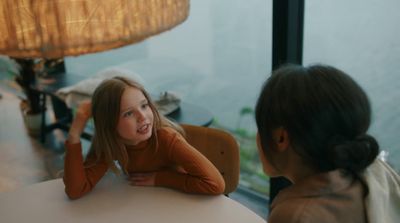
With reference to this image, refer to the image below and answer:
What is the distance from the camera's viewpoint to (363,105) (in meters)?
0.94

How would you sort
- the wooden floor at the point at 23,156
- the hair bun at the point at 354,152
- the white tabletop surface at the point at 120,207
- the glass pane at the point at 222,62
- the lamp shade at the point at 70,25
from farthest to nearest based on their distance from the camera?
the wooden floor at the point at 23,156 < the glass pane at the point at 222,62 < the white tabletop surface at the point at 120,207 < the hair bun at the point at 354,152 < the lamp shade at the point at 70,25

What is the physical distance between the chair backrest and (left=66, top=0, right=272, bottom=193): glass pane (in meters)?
0.74

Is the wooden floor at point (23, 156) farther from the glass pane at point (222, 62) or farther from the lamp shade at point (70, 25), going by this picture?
the lamp shade at point (70, 25)

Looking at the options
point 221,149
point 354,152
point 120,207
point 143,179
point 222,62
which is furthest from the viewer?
point 222,62

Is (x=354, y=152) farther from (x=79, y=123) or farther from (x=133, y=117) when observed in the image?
(x=79, y=123)

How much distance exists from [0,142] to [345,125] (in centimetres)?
328

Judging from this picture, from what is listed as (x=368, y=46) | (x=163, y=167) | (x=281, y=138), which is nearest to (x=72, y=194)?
(x=163, y=167)

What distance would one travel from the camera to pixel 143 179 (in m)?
1.45

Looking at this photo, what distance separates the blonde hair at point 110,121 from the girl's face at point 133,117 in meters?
0.01

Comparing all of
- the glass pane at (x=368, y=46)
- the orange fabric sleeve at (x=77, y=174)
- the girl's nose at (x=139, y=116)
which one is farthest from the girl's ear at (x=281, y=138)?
the glass pane at (x=368, y=46)

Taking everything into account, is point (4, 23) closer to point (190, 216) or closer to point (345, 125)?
point (345, 125)

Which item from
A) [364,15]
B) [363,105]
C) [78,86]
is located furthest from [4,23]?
[78,86]

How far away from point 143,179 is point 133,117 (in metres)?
0.22

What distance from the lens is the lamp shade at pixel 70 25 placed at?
63 cm
